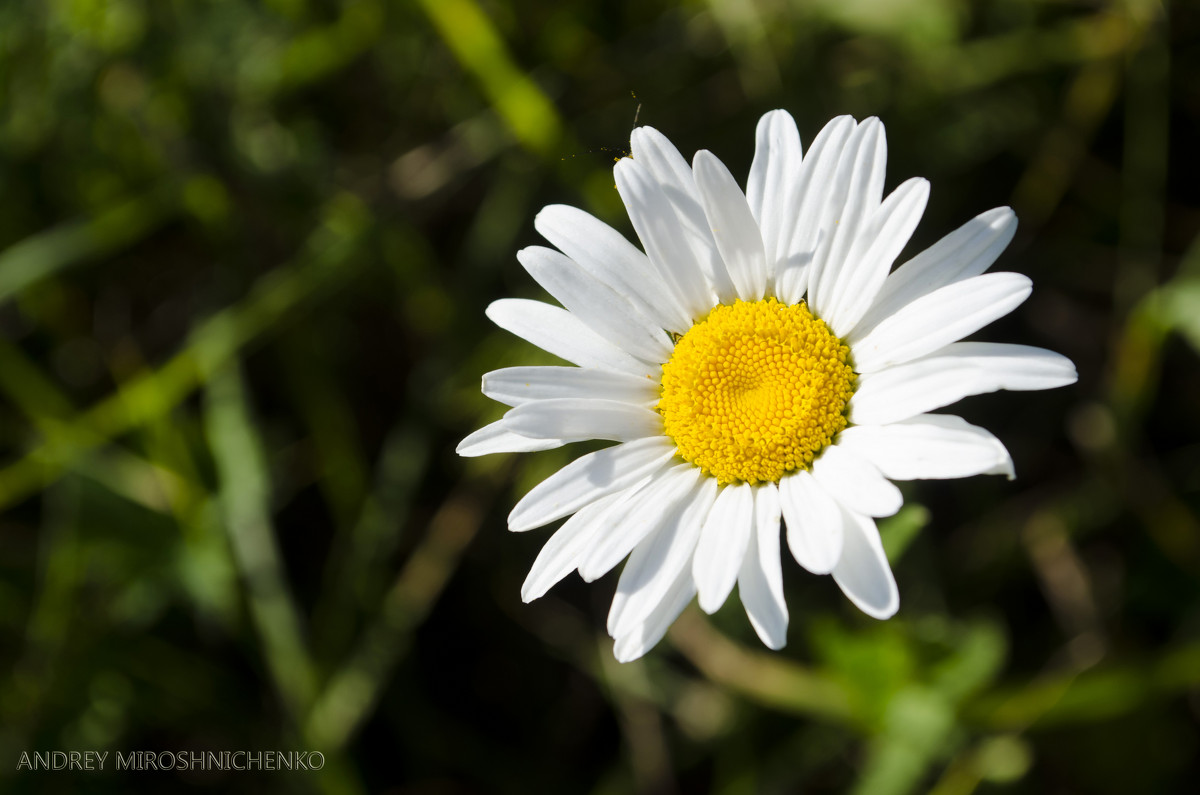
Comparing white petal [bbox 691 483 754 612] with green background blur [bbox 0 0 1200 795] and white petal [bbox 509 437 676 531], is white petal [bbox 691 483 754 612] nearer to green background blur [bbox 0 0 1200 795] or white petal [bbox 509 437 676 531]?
white petal [bbox 509 437 676 531]

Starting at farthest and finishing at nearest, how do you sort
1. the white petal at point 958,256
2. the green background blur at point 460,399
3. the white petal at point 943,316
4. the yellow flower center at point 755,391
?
the green background blur at point 460,399, the yellow flower center at point 755,391, the white petal at point 958,256, the white petal at point 943,316

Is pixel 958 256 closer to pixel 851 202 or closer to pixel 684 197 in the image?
pixel 851 202

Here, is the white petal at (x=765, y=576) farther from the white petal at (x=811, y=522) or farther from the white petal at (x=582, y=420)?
the white petal at (x=582, y=420)

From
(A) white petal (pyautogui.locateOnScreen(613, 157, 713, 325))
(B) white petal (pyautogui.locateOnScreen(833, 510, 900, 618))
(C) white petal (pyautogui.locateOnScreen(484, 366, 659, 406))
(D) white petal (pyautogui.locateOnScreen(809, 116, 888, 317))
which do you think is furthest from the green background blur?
(B) white petal (pyautogui.locateOnScreen(833, 510, 900, 618))

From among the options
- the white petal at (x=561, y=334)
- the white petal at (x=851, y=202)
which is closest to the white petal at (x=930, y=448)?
the white petal at (x=851, y=202)

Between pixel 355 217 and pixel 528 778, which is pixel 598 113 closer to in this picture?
pixel 355 217

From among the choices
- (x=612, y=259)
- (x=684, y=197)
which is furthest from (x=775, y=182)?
(x=612, y=259)
